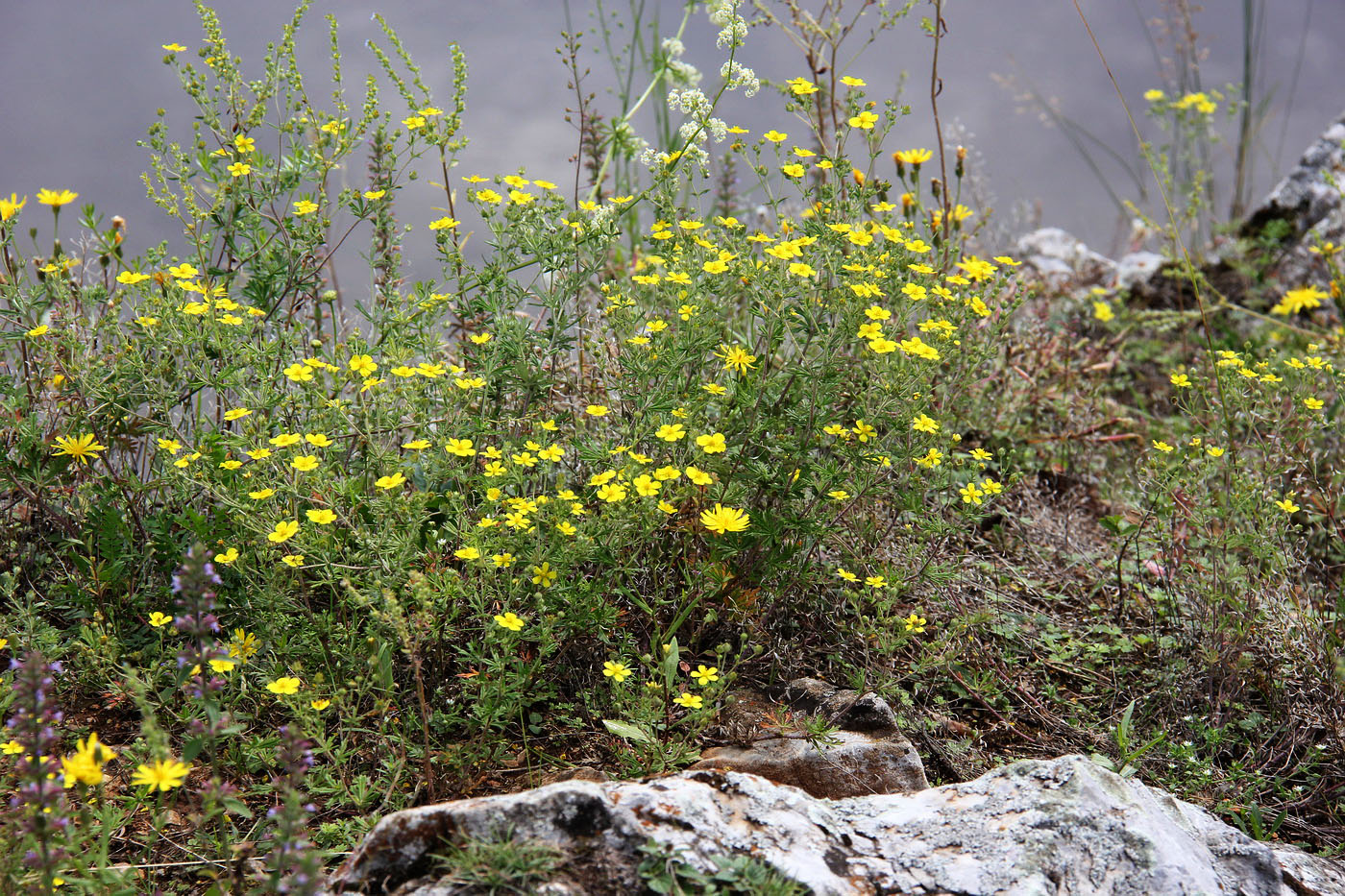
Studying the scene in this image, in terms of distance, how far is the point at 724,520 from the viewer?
2.61 metres

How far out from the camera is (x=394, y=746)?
8.59 feet

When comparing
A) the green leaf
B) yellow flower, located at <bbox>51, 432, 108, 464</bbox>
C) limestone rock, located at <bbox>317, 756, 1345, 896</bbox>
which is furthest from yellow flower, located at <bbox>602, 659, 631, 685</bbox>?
yellow flower, located at <bbox>51, 432, 108, 464</bbox>

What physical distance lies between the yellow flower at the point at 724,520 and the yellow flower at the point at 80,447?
2.09 meters

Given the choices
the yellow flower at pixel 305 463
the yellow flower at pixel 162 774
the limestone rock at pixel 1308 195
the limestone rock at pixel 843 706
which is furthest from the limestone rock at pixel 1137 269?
the yellow flower at pixel 162 774

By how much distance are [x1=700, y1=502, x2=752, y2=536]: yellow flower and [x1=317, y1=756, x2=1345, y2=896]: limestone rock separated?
797 millimetres

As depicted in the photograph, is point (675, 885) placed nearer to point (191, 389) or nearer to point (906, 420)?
point (906, 420)

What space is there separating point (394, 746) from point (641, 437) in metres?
1.13

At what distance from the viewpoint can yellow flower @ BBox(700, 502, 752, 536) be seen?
101 inches

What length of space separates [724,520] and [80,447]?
220 cm

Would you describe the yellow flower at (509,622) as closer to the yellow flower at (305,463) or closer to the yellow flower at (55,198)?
the yellow flower at (305,463)

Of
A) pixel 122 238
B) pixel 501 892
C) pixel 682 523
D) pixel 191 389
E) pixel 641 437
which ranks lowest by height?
pixel 501 892

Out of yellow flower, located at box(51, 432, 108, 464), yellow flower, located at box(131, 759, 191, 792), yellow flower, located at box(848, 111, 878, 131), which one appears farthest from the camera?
yellow flower, located at box(848, 111, 878, 131)

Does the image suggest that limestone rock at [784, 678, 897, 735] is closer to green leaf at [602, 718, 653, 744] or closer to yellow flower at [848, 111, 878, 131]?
green leaf at [602, 718, 653, 744]

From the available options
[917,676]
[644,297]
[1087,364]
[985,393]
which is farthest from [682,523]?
[1087,364]
